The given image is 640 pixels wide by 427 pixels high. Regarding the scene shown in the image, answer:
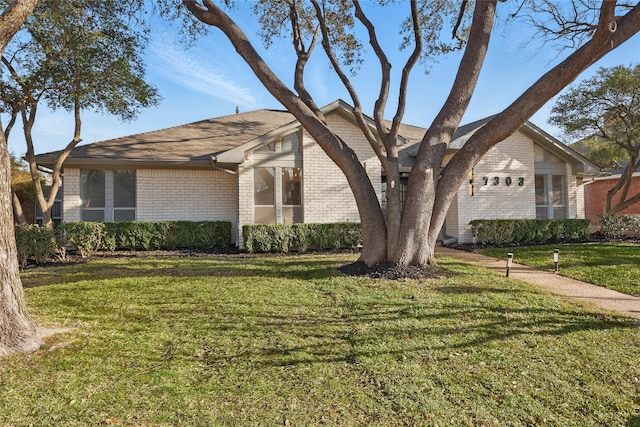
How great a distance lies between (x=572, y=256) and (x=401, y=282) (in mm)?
5881

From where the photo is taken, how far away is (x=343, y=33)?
1077 cm

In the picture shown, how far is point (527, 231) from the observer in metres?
12.6

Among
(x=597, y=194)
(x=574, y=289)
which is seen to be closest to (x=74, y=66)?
(x=574, y=289)

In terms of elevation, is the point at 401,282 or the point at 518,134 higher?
the point at 518,134

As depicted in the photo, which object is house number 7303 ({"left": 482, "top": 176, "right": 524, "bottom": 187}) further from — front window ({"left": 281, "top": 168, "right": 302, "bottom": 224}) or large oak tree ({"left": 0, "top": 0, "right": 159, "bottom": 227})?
large oak tree ({"left": 0, "top": 0, "right": 159, "bottom": 227})

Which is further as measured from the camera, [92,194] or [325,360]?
A: [92,194]

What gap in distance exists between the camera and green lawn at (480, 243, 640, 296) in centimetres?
709

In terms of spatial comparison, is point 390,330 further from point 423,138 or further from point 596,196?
point 596,196

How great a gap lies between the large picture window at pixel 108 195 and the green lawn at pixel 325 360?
664 centimetres

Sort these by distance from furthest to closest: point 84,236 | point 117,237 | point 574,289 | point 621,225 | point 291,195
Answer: point 621,225 < point 291,195 < point 117,237 < point 84,236 < point 574,289

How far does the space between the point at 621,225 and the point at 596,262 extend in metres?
6.75

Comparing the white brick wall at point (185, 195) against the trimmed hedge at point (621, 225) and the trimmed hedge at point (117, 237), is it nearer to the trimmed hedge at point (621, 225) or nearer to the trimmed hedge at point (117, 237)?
the trimmed hedge at point (117, 237)

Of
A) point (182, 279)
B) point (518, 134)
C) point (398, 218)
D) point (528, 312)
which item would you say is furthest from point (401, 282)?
point (518, 134)

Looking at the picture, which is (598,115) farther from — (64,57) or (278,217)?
(64,57)
